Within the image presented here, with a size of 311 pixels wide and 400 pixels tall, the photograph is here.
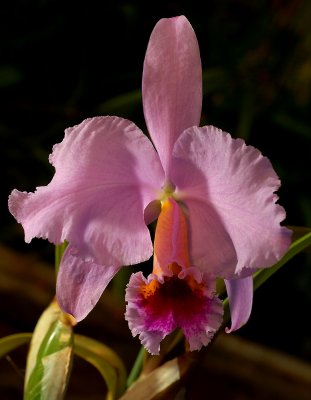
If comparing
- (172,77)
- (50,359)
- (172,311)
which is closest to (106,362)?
(50,359)

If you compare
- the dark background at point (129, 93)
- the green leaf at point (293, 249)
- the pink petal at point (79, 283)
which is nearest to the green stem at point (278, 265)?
the green leaf at point (293, 249)

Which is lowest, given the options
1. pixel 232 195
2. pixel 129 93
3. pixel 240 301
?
pixel 129 93

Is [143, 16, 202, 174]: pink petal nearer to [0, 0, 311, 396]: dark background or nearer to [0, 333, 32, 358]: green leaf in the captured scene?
[0, 333, 32, 358]: green leaf

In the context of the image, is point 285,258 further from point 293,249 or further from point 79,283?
point 79,283

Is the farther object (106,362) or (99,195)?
(106,362)

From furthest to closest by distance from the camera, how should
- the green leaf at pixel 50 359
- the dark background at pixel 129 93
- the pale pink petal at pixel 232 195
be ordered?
1. the dark background at pixel 129 93
2. the green leaf at pixel 50 359
3. the pale pink petal at pixel 232 195

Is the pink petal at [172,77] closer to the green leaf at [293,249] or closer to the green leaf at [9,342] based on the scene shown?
the green leaf at [293,249]
